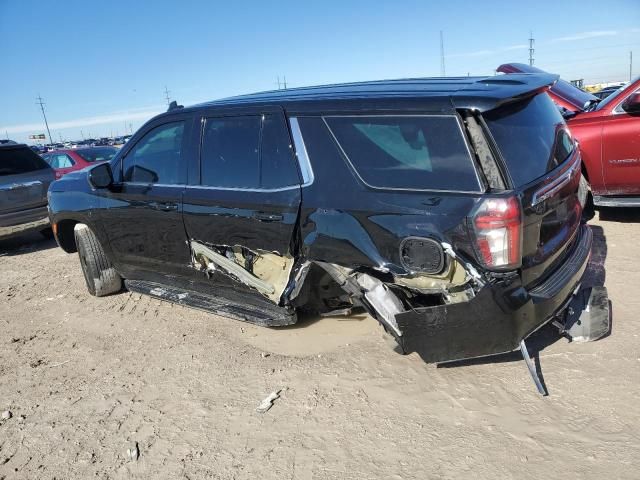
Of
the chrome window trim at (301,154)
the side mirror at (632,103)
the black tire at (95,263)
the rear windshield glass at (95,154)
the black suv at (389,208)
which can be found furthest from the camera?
the rear windshield glass at (95,154)

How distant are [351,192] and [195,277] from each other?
5.85ft

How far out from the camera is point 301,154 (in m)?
3.15

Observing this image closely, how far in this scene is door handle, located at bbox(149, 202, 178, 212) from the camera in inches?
154

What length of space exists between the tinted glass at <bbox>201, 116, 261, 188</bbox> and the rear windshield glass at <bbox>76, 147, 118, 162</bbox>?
8257 mm

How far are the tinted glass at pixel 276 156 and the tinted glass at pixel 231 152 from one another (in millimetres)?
70

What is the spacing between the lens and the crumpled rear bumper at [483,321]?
→ 2.58 metres

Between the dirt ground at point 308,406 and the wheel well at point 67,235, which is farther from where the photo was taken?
the wheel well at point 67,235

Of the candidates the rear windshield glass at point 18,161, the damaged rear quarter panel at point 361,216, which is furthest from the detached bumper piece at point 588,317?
the rear windshield glass at point 18,161

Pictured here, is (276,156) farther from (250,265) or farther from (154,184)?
(154,184)

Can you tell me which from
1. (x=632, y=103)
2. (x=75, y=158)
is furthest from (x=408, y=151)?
(x=75, y=158)

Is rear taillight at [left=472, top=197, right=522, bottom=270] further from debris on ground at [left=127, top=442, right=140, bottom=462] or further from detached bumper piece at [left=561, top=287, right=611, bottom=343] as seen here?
debris on ground at [left=127, top=442, right=140, bottom=462]

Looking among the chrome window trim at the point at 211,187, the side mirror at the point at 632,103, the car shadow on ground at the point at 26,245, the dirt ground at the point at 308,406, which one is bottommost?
the dirt ground at the point at 308,406

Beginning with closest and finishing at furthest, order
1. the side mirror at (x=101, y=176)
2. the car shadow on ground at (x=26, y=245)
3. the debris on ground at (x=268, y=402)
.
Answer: the debris on ground at (x=268, y=402), the side mirror at (x=101, y=176), the car shadow on ground at (x=26, y=245)

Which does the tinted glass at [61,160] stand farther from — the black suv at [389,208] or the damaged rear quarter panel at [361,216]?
the damaged rear quarter panel at [361,216]
